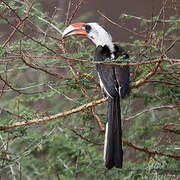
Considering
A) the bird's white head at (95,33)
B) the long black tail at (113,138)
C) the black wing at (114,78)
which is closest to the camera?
the long black tail at (113,138)

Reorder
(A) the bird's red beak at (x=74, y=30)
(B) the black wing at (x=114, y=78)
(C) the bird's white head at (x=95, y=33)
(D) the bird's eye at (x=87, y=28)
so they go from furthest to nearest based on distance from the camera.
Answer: (D) the bird's eye at (x=87, y=28), (C) the bird's white head at (x=95, y=33), (A) the bird's red beak at (x=74, y=30), (B) the black wing at (x=114, y=78)

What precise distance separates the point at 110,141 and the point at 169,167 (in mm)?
531

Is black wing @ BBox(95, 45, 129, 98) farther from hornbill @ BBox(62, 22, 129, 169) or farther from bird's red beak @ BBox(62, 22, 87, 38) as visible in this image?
bird's red beak @ BBox(62, 22, 87, 38)

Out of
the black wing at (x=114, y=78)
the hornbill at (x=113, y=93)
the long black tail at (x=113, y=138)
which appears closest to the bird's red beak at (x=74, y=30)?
the hornbill at (x=113, y=93)

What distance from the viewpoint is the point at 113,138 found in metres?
3.11

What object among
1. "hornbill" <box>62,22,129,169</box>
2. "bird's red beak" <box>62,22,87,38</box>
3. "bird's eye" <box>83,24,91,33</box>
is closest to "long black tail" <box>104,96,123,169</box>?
"hornbill" <box>62,22,129,169</box>

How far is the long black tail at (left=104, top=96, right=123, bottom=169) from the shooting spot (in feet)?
10.0

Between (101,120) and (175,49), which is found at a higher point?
(175,49)

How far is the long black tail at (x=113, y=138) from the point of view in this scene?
10.0 ft

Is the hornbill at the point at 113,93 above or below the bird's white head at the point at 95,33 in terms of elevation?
below

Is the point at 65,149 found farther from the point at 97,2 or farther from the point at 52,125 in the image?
the point at 97,2

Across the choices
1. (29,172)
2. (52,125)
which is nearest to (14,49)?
(52,125)

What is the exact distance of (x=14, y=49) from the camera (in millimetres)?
2807

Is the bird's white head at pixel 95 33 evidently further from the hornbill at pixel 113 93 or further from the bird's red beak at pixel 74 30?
the hornbill at pixel 113 93
